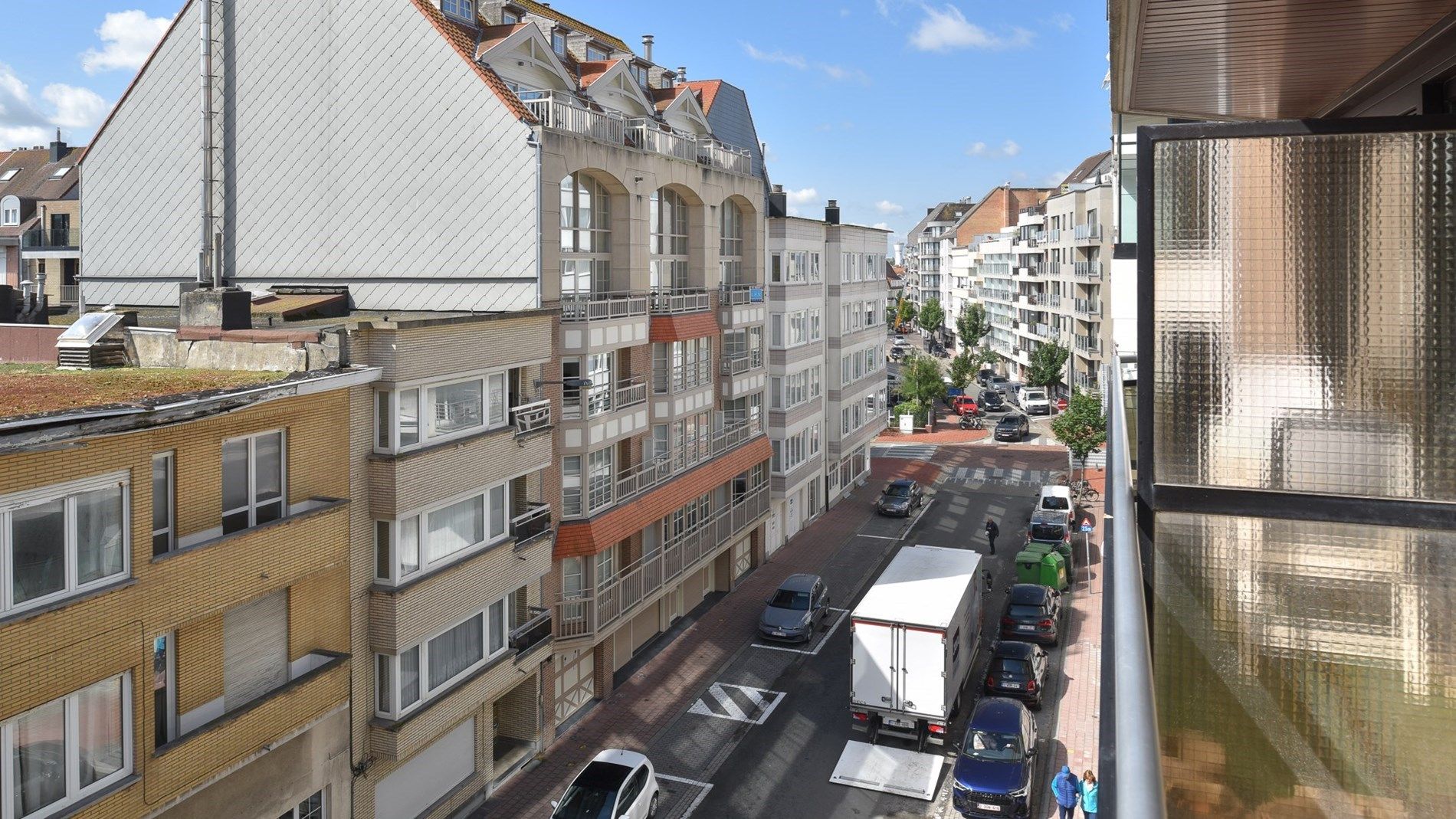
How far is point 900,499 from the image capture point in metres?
49.2

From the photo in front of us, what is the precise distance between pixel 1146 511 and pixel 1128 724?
13.0 ft

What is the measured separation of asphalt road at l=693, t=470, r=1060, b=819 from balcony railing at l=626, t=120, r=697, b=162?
50.0ft

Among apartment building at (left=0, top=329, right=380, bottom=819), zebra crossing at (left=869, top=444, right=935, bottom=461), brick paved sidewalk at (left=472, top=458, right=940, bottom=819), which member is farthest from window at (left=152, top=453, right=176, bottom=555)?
zebra crossing at (left=869, top=444, right=935, bottom=461)

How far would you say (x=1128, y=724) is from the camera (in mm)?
2475

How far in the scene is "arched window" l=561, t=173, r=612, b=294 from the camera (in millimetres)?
27562

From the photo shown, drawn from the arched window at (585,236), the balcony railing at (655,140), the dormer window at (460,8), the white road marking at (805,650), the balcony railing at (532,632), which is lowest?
the white road marking at (805,650)

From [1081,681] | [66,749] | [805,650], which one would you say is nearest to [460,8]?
[805,650]

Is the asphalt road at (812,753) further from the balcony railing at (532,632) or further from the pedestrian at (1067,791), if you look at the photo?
the balcony railing at (532,632)

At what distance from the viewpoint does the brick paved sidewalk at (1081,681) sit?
80.1 ft

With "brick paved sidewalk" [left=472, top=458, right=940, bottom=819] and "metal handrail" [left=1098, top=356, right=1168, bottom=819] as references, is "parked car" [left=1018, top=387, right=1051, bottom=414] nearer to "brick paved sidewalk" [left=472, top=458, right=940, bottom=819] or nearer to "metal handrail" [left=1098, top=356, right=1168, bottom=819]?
"brick paved sidewalk" [left=472, top=458, right=940, bottom=819]

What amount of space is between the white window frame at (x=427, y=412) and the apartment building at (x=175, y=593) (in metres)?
0.72

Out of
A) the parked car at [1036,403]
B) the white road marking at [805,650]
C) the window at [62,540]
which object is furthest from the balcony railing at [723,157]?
the parked car at [1036,403]

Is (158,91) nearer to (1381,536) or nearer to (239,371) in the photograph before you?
(239,371)

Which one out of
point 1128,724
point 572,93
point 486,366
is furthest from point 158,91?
point 1128,724
